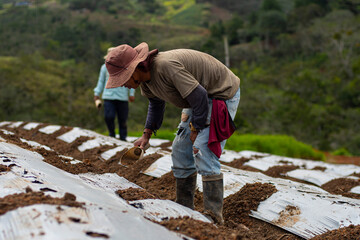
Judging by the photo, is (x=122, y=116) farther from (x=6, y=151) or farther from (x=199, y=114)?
(x=199, y=114)

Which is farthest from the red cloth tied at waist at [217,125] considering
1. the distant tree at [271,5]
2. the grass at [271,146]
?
the distant tree at [271,5]

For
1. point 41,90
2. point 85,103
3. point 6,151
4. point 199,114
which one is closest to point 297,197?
point 199,114

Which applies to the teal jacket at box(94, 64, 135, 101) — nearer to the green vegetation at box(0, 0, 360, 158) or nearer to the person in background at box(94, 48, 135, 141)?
the person in background at box(94, 48, 135, 141)

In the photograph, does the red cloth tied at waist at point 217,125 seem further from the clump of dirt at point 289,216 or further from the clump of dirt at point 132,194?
the clump of dirt at point 289,216

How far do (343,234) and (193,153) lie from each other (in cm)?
93

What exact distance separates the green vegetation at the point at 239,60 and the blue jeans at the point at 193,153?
24.8 ft

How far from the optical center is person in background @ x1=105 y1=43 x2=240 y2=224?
70.9 inches

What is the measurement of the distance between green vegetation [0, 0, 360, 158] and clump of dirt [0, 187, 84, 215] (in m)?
8.28

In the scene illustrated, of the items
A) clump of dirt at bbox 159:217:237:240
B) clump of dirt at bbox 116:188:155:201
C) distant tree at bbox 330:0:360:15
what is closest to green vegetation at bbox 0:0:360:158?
distant tree at bbox 330:0:360:15

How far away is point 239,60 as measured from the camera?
28500 mm

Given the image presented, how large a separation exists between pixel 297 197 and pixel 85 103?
19.1 metres

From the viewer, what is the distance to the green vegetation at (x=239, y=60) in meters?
14.4

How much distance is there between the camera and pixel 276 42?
31.5 meters

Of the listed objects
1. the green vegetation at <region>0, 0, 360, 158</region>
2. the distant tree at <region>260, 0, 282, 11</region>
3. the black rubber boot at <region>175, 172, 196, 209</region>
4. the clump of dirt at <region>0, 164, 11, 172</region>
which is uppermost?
the distant tree at <region>260, 0, 282, 11</region>
